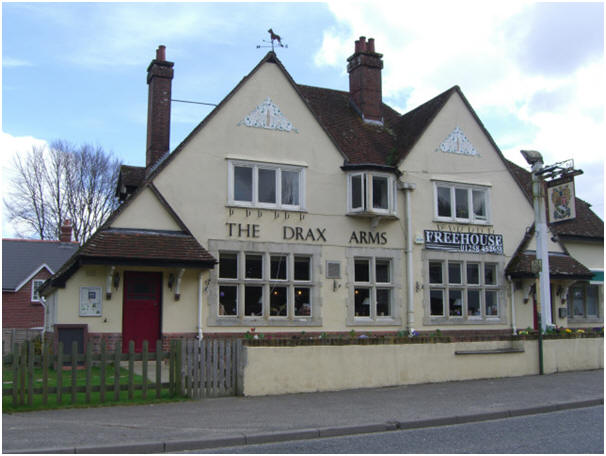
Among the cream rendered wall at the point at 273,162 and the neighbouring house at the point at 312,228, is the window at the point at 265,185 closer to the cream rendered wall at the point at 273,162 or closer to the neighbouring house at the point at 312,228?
the neighbouring house at the point at 312,228

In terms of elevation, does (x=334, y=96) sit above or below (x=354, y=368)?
above

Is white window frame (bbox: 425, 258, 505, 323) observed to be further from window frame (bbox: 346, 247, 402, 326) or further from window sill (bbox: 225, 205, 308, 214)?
window sill (bbox: 225, 205, 308, 214)

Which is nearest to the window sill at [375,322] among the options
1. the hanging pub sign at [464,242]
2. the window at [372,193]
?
the hanging pub sign at [464,242]

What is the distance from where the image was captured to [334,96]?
24.6 meters

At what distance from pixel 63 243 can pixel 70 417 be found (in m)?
32.9

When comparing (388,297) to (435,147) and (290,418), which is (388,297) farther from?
(290,418)

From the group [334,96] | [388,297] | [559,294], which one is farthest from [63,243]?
[559,294]

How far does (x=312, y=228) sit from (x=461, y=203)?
5.80 metres

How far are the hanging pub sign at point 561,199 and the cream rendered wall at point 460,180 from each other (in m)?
3.13

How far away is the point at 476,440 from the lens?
9047mm

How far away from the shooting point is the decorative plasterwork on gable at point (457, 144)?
74.0ft

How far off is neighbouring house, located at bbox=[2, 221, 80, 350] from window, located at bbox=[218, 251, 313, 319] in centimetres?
2367

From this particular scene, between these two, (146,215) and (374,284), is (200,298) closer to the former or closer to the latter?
(146,215)

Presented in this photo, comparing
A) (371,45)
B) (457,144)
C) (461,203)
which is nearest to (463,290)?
(461,203)
